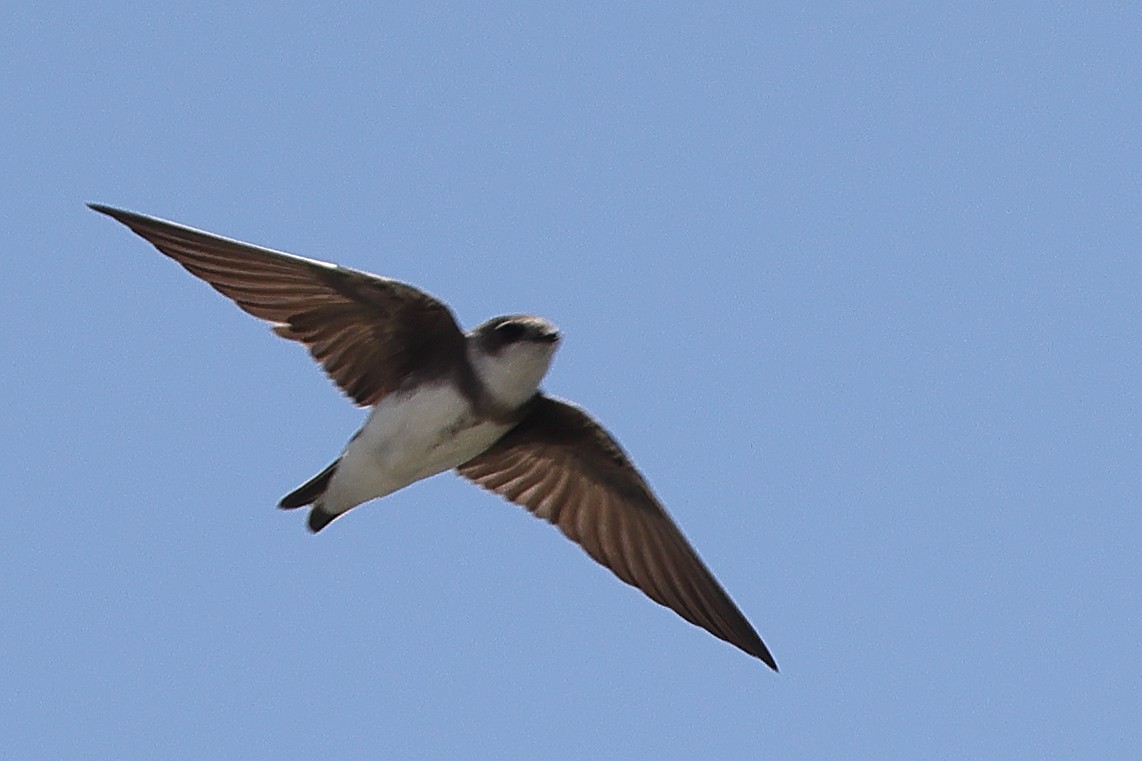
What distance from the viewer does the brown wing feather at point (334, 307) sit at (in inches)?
361

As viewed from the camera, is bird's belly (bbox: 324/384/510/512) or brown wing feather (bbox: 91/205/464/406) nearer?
brown wing feather (bbox: 91/205/464/406)

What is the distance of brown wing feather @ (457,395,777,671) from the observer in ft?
33.9

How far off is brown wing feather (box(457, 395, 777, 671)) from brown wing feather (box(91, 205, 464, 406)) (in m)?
0.88

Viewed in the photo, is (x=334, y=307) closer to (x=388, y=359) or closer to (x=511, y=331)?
(x=388, y=359)

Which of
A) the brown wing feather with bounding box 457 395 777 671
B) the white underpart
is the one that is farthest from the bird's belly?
the brown wing feather with bounding box 457 395 777 671

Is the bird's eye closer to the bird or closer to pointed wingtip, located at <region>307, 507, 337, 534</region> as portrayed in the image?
the bird

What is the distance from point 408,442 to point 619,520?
142 cm

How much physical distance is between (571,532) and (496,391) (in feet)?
4.28

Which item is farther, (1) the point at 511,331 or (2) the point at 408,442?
(2) the point at 408,442

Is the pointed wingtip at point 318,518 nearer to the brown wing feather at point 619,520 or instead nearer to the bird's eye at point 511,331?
the brown wing feather at point 619,520

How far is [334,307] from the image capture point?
943 cm

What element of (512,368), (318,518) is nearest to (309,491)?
(318,518)

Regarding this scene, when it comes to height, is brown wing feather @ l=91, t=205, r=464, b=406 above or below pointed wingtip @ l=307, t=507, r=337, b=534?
above

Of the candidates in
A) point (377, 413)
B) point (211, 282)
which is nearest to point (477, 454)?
point (377, 413)
